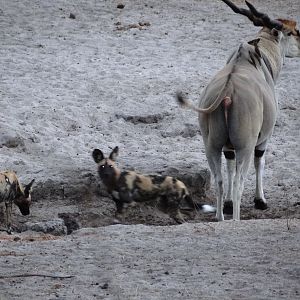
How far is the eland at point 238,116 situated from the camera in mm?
9328

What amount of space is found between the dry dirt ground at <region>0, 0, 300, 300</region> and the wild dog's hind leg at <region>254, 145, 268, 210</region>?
0.11 m

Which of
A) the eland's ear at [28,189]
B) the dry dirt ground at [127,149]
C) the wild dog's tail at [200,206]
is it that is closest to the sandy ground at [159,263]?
the dry dirt ground at [127,149]

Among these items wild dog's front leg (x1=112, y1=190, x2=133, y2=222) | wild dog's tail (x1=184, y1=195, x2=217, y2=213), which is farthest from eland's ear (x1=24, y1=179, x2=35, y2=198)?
wild dog's tail (x1=184, y1=195, x2=217, y2=213)

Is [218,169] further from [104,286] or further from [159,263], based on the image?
[104,286]

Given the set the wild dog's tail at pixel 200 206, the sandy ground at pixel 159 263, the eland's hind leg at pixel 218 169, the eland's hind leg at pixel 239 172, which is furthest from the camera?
the wild dog's tail at pixel 200 206

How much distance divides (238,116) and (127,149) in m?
3.48

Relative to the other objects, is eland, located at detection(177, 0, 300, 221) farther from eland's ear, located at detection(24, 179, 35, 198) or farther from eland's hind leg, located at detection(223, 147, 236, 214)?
eland's ear, located at detection(24, 179, 35, 198)

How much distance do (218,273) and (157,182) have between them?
9.81 feet

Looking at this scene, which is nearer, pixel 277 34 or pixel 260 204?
pixel 260 204

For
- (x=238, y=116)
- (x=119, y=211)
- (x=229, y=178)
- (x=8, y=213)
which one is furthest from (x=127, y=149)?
(x=238, y=116)

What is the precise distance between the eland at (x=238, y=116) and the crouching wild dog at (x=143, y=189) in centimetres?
39

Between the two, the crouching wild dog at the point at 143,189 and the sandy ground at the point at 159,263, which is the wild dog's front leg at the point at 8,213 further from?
the crouching wild dog at the point at 143,189

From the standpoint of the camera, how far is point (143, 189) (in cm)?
986

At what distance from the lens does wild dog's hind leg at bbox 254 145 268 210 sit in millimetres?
10719
